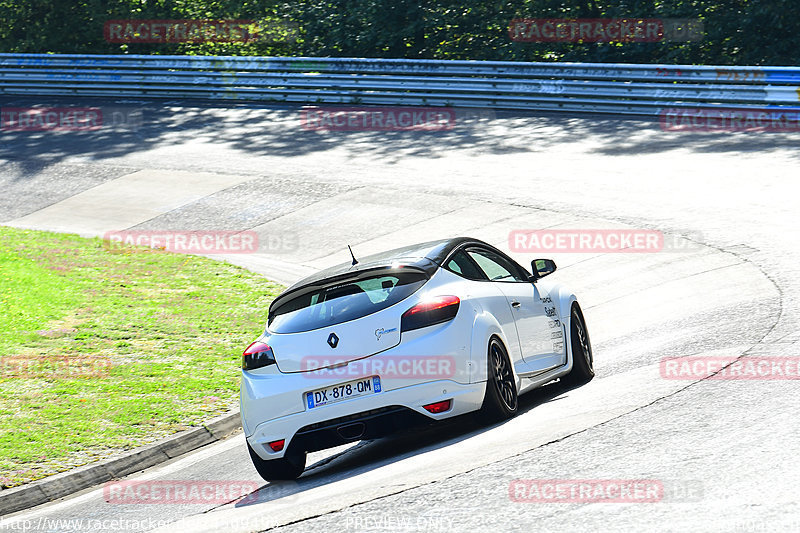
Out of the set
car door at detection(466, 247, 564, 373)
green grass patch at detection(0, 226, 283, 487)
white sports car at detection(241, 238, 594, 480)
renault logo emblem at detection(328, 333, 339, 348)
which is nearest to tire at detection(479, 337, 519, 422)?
white sports car at detection(241, 238, 594, 480)

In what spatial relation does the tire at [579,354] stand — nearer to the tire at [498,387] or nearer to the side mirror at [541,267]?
the side mirror at [541,267]

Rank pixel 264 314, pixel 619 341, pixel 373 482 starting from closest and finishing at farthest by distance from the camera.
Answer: pixel 373 482 → pixel 619 341 → pixel 264 314

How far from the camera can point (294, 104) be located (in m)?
27.6

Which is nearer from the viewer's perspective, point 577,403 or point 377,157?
point 577,403

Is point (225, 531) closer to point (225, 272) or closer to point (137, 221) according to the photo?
point (225, 272)

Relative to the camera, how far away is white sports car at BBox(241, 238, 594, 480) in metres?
7.60

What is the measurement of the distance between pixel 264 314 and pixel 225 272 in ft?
8.32

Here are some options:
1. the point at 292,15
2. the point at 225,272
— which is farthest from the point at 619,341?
the point at 292,15

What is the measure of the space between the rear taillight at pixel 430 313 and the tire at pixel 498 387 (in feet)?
1.38

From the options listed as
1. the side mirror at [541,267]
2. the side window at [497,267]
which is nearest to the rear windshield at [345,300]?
the side window at [497,267]

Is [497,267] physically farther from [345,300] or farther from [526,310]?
[345,300]

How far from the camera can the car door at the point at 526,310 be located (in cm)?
881

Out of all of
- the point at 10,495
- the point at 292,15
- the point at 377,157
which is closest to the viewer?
the point at 10,495

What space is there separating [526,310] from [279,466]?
7.80ft
